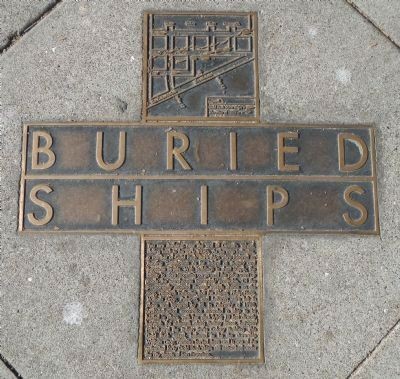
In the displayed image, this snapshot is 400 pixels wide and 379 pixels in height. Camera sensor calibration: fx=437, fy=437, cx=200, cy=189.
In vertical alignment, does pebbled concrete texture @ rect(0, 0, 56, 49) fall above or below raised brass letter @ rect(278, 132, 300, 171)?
above

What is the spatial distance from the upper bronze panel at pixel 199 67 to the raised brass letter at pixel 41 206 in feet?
2.85

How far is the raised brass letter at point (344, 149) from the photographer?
307 centimetres

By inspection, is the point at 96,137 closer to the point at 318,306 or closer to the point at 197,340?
the point at 197,340

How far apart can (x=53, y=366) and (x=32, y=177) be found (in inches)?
50.7

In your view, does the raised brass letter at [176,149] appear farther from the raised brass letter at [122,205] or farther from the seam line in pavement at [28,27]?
the seam line in pavement at [28,27]

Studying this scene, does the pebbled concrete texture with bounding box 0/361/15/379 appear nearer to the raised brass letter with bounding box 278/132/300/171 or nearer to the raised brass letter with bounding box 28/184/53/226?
the raised brass letter with bounding box 28/184/53/226

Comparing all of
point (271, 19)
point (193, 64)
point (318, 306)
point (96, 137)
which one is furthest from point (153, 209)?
point (271, 19)

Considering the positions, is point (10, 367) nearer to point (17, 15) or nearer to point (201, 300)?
point (201, 300)

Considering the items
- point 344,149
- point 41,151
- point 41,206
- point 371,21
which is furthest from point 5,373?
point 371,21

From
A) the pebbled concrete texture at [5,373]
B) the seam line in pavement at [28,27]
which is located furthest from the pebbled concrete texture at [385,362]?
the seam line in pavement at [28,27]

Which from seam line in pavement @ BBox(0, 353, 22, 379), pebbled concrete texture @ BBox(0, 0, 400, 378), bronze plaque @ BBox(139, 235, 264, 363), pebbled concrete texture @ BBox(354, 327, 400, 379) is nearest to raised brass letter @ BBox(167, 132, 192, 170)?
pebbled concrete texture @ BBox(0, 0, 400, 378)

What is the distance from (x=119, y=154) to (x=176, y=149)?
399 mm

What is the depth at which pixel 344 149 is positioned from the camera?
3.09 meters

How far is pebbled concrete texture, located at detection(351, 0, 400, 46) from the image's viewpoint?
10.5 ft
